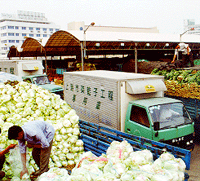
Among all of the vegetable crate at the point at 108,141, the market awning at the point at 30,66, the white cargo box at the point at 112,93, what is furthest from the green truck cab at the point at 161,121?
the market awning at the point at 30,66

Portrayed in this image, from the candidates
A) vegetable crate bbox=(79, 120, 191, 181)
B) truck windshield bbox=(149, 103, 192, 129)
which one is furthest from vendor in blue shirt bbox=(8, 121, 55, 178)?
truck windshield bbox=(149, 103, 192, 129)

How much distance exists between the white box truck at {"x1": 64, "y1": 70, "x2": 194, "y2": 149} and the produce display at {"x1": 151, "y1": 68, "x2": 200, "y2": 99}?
155 cm

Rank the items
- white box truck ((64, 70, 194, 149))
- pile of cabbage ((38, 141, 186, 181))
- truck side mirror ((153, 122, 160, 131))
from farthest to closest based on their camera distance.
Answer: white box truck ((64, 70, 194, 149)), truck side mirror ((153, 122, 160, 131)), pile of cabbage ((38, 141, 186, 181))

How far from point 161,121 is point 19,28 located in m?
112

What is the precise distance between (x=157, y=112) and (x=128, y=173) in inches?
129

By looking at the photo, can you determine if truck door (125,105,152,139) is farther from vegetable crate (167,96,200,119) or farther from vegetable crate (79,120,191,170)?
vegetable crate (167,96,200,119)


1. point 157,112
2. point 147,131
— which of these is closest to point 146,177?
point 147,131

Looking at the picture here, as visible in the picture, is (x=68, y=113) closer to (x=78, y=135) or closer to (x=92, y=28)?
(x=78, y=135)

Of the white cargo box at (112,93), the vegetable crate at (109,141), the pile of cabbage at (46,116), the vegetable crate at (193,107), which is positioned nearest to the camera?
the vegetable crate at (109,141)

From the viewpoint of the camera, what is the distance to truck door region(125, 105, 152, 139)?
273 inches

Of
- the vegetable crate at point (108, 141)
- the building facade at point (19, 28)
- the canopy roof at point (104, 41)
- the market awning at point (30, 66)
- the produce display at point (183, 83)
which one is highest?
the building facade at point (19, 28)

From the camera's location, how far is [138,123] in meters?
7.29

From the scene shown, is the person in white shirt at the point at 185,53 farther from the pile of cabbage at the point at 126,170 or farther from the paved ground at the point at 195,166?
the pile of cabbage at the point at 126,170

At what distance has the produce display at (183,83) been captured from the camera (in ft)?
30.1
